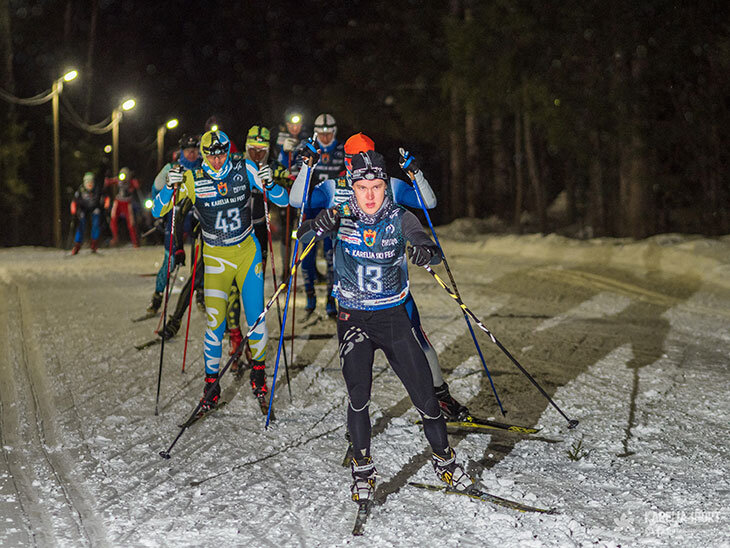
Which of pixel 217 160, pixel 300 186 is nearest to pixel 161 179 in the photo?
pixel 217 160

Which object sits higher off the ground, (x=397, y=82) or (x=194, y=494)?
(x=397, y=82)

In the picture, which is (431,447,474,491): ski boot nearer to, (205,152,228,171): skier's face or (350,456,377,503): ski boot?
(350,456,377,503): ski boot

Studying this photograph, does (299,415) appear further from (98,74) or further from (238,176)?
(98,74)

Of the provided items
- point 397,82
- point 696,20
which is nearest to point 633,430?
point 696,20

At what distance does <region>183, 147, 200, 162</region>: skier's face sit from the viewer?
972 cm

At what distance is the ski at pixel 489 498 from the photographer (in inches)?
195

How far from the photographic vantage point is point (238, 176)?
736 cm

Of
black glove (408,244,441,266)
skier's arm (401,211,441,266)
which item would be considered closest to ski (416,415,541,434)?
skier's arm (401,211,441,266)

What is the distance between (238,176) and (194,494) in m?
3.02

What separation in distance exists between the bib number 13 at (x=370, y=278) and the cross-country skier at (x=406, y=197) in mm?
519

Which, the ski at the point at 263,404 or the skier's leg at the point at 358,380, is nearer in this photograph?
the skier's leg at the point at 358,380

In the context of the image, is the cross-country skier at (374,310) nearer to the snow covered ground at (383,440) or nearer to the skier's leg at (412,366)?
the skier's leg at (412,366)

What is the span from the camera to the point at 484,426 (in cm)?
664

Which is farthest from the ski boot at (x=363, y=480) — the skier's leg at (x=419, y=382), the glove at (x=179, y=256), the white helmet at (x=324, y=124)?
the white helmet at (x=324, y=124)
